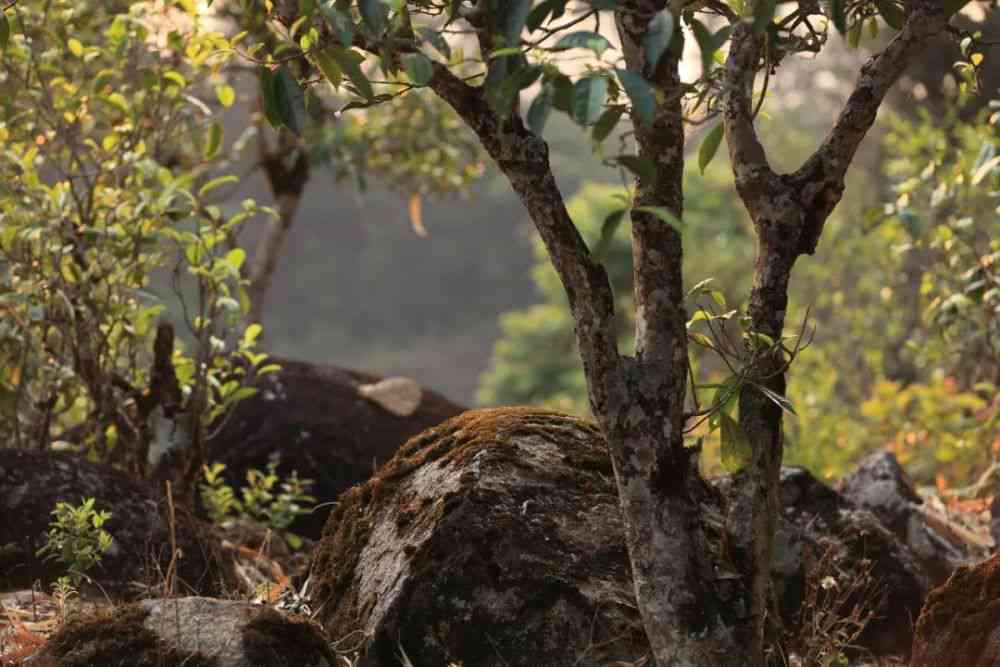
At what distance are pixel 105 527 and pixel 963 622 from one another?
113 inches

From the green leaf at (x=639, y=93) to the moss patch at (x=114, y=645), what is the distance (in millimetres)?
1676

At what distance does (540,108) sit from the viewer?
2266mm

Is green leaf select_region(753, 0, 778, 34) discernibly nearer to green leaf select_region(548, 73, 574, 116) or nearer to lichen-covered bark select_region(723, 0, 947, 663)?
green leaf select_region(548, 73, 574, 116)

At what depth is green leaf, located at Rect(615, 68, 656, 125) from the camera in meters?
2.11

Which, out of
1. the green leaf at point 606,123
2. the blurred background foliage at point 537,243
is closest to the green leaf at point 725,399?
the blurred background foliage at point 537,243

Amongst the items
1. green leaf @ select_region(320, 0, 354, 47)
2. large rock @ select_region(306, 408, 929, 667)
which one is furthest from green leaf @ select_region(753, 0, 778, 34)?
large rock @ select_region(306, 408, 929, 667)

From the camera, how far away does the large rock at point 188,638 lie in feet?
9.66

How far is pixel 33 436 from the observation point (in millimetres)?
5441

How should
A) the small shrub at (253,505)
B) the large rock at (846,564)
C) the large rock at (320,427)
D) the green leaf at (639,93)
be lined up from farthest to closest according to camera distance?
the large rock at (320,427) → the small shrub at (253,505) → the large rock at (846,564) → the green leaf at (639,93)

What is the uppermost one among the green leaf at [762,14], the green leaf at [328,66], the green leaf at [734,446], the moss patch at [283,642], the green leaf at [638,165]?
the green leaf at [762,14]

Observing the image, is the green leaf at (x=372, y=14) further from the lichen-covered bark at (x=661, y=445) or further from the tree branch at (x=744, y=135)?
the tree branch at (x=744, y=135)

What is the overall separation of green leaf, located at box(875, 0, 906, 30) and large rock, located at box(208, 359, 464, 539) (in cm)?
393

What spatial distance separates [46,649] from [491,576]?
3.66 ft

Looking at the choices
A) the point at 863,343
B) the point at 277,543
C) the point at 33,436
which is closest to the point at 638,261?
the point at 277,543
